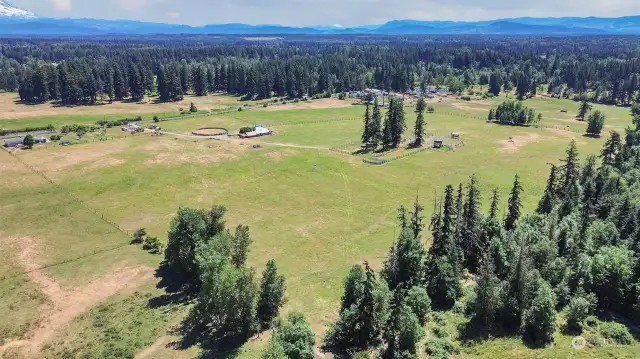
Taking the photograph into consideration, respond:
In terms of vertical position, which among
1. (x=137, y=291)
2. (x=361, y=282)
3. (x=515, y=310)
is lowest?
(x=137, y=291)

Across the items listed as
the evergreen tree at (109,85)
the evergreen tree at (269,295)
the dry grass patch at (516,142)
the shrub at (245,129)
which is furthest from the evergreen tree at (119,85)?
the evergreen tree at (269,295)

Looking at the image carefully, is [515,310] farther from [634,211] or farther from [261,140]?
[261,140]

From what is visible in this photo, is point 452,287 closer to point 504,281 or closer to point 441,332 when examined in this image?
point 504,281

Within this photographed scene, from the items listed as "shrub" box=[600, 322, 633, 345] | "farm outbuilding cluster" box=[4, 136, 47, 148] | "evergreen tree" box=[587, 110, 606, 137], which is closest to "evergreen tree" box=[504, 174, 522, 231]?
"shrub" box=[600, 322, 633, 345]

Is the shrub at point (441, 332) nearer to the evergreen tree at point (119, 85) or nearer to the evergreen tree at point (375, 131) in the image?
the evergreen tree at point (375, 131)

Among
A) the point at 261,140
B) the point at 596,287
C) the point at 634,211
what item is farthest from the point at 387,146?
the point at 596,287
